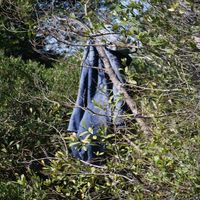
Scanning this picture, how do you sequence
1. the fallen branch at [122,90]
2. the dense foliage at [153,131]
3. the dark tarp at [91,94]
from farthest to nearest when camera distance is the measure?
the dark tarp at [91,94], the fallen branch at [122,90], the dense foliage at [153,131]

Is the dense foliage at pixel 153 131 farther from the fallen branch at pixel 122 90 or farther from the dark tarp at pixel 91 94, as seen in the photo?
the dark tarp at pixel 91 94

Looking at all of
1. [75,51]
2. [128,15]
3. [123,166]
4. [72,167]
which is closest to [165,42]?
[128,15]

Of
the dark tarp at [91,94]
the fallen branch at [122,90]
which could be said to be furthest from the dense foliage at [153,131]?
the dark tarp at [91,94]

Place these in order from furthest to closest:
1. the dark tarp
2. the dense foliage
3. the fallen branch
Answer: the dark tarp < the fallen branch < the dense foliage

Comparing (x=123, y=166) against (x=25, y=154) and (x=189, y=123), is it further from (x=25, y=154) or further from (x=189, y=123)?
(x=25, y=154)

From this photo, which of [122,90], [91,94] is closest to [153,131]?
[122,90]

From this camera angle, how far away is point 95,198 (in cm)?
361

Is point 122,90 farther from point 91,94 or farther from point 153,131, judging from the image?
point 153,131

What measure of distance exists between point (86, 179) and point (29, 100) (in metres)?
1.55

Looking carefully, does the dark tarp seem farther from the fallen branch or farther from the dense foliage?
the dense foliage

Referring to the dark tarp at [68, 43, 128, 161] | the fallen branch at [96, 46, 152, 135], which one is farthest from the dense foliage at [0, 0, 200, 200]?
the dark tarp at [68, 43, 128, 161]

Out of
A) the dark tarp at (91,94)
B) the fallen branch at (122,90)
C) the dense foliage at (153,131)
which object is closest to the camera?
the dense foliage at (153,131)

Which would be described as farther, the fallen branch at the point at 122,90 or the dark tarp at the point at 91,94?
the dark tarp at the point at 91,94

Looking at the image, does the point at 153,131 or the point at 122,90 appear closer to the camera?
the point at 153,131
